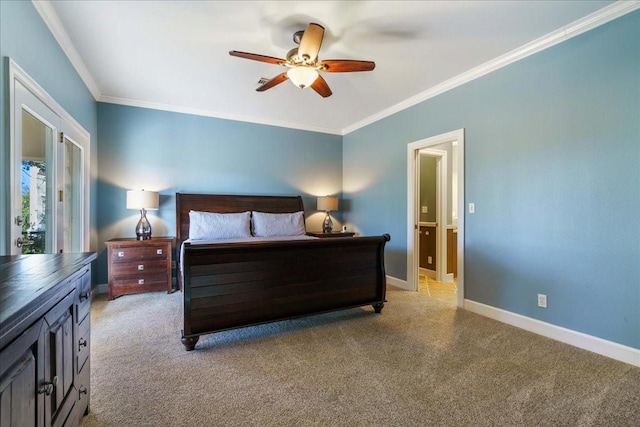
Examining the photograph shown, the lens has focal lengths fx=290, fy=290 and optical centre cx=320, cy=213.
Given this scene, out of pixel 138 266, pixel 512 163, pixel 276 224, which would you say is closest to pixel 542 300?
pixel 512 163

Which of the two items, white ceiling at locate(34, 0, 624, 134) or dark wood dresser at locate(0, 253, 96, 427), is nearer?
dark wood dresser at locate(0, 253, 96, 427)

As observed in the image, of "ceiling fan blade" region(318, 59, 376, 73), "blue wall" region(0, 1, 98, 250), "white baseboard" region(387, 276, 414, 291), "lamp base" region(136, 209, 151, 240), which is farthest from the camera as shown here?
"white baseboard" region(387, 276, 414, 291)

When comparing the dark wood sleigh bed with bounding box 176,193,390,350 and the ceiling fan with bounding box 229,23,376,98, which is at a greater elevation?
the ceiling fan with bounding box 229,23,376,98

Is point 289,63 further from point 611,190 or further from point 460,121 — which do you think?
point 611,190

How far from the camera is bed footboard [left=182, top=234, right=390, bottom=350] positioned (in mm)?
2346

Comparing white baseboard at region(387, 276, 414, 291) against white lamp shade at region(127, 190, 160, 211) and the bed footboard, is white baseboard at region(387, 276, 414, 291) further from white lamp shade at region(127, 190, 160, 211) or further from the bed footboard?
white lamp shade at region(127, 190, 160, 211)

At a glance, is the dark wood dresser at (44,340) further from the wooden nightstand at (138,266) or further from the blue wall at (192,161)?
the blue wall at (192,161)

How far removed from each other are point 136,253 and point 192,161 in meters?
1.56

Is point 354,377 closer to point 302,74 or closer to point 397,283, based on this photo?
point 302,74

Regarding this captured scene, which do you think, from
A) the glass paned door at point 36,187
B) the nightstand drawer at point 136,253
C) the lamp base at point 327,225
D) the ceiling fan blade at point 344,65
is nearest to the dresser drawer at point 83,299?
the glass paned door at point 36,187

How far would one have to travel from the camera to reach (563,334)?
249 cm

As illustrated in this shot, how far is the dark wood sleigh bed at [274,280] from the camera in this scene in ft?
7.69

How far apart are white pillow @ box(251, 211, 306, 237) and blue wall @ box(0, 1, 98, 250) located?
94.3 inches

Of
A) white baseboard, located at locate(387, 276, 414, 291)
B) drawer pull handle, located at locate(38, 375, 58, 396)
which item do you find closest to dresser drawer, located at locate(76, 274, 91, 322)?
drawer pull handle, located at locate(38, 375, 58, 396)
